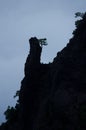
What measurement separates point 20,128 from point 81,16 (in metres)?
33.8

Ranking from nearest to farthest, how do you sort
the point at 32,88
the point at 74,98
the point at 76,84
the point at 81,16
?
1. the point at 74,98
2. the point at 76,84
3. the point at 32,88
4. the point at 81,16

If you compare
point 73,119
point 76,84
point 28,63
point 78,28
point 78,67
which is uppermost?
point 78,28

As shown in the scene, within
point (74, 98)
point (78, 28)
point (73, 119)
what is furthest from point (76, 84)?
point (78, 28)

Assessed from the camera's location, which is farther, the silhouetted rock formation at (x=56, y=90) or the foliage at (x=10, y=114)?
the foliage at (x=10, y=114)

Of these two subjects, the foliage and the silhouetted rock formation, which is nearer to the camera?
the silhouetted rock formation

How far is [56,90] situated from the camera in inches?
2566

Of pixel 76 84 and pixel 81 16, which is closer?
pixel 76 84

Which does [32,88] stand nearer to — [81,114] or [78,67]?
[78,67]

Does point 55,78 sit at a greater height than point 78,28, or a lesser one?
lesser

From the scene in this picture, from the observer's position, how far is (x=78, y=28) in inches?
3115

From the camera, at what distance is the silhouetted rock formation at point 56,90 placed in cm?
5931

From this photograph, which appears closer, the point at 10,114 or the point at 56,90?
the point at 56,90

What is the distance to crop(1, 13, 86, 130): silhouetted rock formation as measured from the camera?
59312 mm

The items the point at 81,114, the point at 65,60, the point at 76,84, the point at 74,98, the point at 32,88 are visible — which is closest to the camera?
the point at 81,114
